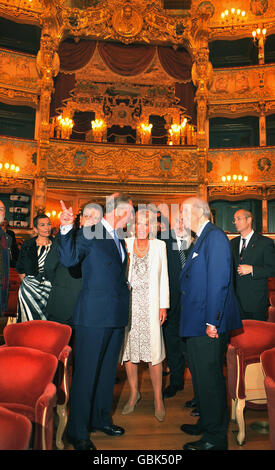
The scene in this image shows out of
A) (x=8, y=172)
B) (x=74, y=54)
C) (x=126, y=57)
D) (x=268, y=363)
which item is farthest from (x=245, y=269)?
(x=74, y=54)

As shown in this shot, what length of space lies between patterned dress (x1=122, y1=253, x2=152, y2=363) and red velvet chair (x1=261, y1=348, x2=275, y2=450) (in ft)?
4.06

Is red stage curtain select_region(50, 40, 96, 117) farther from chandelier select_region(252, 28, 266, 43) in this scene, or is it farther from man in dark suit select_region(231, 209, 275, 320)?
man in dark suit select_region(231, 209, 275, 320)

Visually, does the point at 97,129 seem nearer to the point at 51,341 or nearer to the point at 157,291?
the point at 157,291

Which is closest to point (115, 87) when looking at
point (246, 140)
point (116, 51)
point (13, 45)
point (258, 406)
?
point (116, 51)

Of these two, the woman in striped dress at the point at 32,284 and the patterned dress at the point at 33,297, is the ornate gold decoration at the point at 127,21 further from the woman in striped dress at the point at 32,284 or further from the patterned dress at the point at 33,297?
the patterned dress at the point at 33,297

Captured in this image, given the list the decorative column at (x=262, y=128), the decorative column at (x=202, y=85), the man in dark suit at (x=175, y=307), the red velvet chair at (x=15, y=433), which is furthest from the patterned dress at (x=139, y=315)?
the decorative column at (x=262, y=128)

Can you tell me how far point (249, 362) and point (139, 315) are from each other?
880 millimetres

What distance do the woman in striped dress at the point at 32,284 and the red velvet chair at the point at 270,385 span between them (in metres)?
2.09

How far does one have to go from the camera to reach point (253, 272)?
297 cm

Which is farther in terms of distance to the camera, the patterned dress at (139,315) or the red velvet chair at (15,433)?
the patterned dress at (139,315)

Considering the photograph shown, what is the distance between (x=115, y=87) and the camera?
11.8 m

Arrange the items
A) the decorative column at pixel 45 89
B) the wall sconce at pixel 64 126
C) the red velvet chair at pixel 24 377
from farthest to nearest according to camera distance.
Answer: the wall sconce at pixel 64 126 < the decorative column at pixel 45 89 < the red velvet chair at pixel 24 377

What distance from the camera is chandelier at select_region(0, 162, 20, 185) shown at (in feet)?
33.3

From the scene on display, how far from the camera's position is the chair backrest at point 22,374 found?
1620mm
